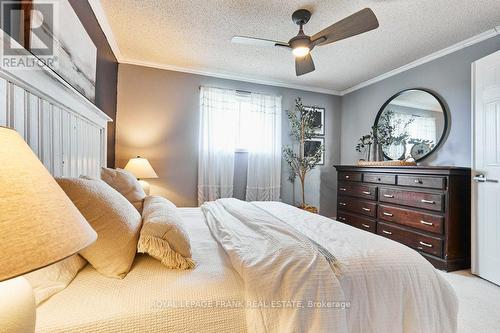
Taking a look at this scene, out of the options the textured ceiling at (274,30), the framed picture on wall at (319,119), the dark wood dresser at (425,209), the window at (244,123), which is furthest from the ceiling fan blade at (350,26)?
the framed picture on wall at (319,119)

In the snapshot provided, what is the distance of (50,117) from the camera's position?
1.21 meters

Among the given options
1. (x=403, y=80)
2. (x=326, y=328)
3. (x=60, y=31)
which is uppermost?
(x=403, y=80)

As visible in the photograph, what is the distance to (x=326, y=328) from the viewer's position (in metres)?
0.84

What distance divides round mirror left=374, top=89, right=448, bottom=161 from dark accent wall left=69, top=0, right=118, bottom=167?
352cm

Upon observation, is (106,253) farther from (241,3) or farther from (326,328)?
(241,3)

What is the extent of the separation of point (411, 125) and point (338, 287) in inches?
119

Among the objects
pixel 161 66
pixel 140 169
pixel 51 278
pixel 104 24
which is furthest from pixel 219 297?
pixel 161 66

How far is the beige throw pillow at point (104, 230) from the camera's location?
2.99 feet

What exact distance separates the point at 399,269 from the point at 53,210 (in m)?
1.27

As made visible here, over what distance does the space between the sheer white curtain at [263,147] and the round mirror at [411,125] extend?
1.51 m

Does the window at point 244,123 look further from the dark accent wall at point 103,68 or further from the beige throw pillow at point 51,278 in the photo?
the beige throw pillow at point 51,278

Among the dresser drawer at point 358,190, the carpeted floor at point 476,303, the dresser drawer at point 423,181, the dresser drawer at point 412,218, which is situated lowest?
the carpeted floor at point 476,303

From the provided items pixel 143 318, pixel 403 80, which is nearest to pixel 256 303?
pixel 143 318

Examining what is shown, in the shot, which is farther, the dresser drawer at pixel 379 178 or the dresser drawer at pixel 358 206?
the dresser drawer at pixel 358 206
